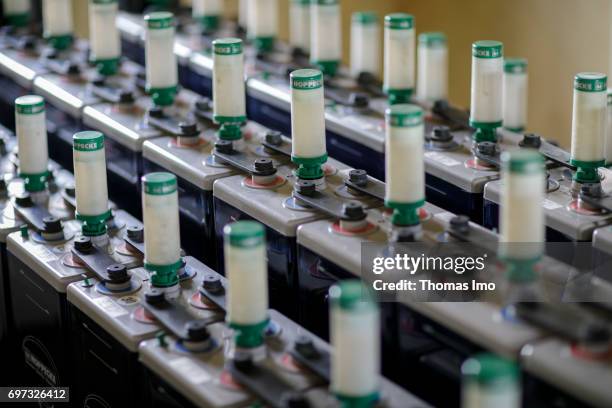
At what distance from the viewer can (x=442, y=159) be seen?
3.16m

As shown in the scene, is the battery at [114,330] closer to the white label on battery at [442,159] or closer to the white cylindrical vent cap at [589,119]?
the white label on battery at [442,159]

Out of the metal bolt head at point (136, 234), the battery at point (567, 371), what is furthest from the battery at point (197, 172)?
the battery at point (567, 371)

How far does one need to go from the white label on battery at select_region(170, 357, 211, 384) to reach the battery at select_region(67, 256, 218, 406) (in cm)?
16

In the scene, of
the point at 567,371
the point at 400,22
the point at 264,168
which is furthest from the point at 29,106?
the point at 567,371

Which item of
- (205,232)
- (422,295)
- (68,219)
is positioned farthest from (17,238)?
(422,295)

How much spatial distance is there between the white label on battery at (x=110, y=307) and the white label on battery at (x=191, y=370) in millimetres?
281

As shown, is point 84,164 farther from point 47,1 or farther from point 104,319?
point 47,1

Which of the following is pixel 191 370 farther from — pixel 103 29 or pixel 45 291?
pixel 103 29

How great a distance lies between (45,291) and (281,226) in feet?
2.11

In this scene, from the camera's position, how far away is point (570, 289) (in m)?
2.33

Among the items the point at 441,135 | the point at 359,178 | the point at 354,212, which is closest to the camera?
the point at 354,212

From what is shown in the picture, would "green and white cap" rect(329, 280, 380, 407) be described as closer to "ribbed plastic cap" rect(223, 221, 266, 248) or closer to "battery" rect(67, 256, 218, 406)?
"ribbed plastic cap" rect(223, 221, 266, 248)

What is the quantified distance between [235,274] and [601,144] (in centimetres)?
106

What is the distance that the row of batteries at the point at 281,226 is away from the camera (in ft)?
7.20
